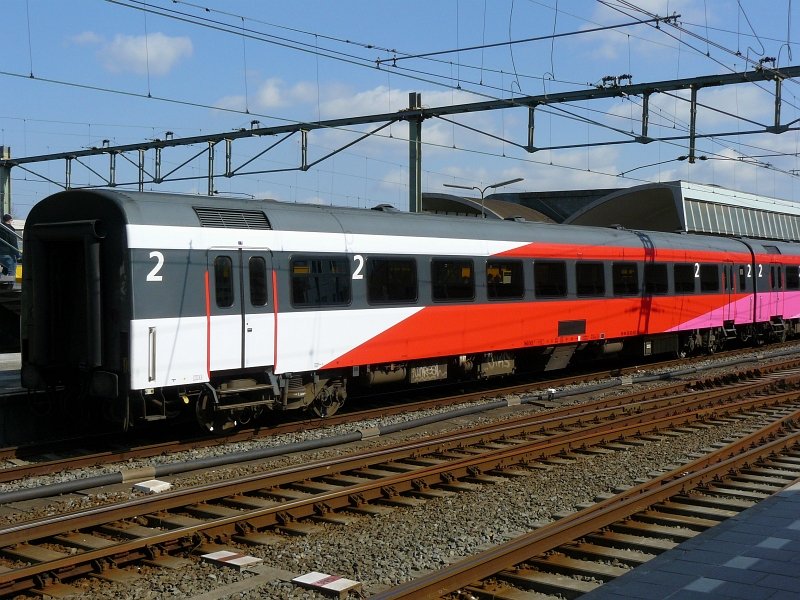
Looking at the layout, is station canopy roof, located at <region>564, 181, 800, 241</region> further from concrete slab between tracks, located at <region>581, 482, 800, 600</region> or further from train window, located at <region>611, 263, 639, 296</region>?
concrete slab between tracks, located at <region>581, 482, 800, 600</region>

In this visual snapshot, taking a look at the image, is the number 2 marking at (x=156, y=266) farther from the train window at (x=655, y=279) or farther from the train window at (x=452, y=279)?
the train window at (x=655, y=279)

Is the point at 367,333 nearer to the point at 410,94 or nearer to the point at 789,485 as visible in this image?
the point at 789,485

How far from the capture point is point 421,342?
1572cm

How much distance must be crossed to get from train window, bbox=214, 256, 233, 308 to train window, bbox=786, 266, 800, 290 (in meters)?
22.6

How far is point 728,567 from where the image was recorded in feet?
21.7

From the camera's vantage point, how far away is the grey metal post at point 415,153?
21.3 m

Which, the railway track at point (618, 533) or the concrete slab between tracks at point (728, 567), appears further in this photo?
the railway track at point (618, 533)

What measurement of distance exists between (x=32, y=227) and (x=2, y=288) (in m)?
9.23

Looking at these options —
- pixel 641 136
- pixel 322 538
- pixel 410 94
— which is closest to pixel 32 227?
pixel 322 538

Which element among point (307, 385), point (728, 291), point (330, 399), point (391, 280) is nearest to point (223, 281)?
point (307, 385)

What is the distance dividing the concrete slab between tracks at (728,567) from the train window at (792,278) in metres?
23.5

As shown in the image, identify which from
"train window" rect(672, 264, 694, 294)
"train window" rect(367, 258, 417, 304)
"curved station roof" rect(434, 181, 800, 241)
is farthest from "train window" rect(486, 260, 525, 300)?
"curved station roof" rect(434, 181, 800, 241)

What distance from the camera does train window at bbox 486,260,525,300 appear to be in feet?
56.1

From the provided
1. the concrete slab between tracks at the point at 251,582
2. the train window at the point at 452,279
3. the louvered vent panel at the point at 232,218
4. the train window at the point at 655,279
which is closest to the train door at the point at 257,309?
the louvered vent panel at the point at 232,218
